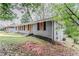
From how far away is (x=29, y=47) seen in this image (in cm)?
343

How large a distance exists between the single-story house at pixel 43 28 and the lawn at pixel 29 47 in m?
0.07

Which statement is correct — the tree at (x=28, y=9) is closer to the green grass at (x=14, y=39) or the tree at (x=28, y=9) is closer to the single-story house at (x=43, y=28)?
the single-story house at (x=43, y=28)

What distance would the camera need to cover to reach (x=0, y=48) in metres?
3.42

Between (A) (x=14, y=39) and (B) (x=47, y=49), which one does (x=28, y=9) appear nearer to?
(A) (x=14, y=39)

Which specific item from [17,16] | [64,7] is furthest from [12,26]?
[64,7]

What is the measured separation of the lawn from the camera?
3.41 m

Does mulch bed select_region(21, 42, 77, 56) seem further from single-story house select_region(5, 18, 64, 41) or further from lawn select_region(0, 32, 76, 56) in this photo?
single-story house select_region(5, 18, 64, 41)

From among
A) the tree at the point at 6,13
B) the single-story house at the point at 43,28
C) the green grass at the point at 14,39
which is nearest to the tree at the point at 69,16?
the single-story house at the point at 43,28

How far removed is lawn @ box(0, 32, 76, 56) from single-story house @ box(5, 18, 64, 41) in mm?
70

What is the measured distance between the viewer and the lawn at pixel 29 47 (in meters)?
3.41

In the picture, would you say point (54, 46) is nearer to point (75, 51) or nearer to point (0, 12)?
point (75, 51)

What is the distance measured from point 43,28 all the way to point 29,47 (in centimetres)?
27

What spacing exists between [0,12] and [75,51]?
0.96 metres

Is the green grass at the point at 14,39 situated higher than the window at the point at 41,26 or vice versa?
the window at the point at 41,26
